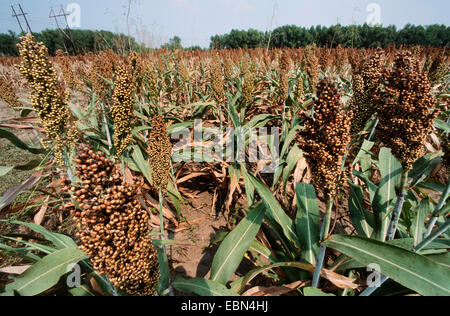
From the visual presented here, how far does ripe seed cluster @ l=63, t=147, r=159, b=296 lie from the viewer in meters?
0.93

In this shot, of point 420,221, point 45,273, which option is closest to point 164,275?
point 45,273

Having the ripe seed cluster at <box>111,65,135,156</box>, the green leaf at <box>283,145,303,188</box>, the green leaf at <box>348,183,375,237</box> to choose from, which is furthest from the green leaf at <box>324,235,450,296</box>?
the ripe seed cluster at <box>111,65,135,156</box>

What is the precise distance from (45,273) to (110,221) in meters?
0.94

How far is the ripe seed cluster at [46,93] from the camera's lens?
168 centimetres

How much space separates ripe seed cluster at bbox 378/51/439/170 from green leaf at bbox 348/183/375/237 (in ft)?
3.01

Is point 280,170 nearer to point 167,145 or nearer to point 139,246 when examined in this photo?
point 167,145

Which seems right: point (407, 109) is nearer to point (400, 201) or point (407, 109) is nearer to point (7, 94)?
point (400, 201)

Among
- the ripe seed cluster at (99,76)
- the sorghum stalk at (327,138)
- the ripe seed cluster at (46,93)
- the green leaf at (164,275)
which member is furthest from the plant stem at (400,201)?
the ripe seed cluster at (99,76)

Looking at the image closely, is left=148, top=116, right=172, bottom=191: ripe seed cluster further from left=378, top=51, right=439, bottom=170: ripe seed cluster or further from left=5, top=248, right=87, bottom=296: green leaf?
left=378, top=51, right=439, bottom=170: ripe seed cluster

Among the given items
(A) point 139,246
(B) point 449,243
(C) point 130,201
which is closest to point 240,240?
(A) point 139,246

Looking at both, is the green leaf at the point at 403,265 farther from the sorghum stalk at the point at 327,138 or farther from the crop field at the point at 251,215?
the sorghum stalk at the point at 327,138

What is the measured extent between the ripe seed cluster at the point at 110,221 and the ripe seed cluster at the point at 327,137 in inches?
41.3

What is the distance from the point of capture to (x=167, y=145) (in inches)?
68.4
